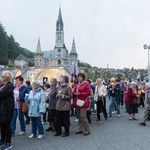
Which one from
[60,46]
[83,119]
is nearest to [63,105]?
[83,119]

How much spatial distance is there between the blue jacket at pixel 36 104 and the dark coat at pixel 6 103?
139cm

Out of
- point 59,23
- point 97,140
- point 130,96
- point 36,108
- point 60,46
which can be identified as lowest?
point 97,140

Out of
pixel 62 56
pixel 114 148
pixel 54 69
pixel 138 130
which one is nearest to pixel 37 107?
pixel 114 148

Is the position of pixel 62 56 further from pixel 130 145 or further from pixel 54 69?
pixel 130 145

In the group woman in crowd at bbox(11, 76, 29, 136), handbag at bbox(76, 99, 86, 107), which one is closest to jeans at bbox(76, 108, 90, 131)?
handbag at bbox(76, 99, 86, 107)

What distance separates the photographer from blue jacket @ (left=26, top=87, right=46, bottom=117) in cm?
786

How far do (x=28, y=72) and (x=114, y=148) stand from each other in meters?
76.0

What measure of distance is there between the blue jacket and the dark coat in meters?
1.39

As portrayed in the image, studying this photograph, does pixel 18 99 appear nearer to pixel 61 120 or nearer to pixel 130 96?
pixel 61 120

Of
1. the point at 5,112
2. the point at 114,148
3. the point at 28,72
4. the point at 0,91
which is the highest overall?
the point at 28,72

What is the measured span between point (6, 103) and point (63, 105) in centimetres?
213

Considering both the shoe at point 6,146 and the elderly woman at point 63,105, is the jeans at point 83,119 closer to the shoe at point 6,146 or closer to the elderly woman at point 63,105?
the elderly woman at point 63,105

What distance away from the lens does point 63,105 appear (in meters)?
8.07

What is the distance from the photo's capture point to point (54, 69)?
8112 centimetres
